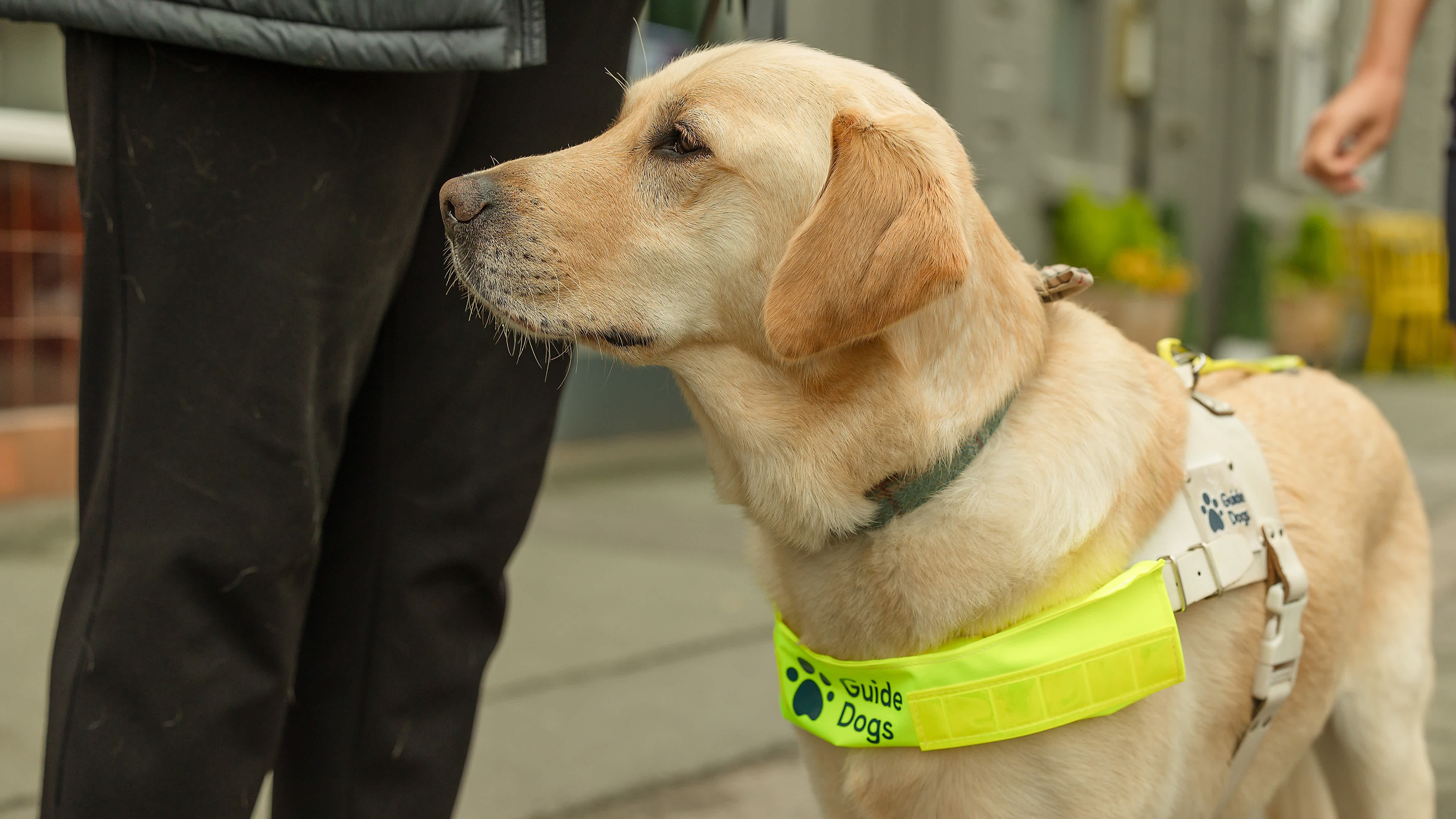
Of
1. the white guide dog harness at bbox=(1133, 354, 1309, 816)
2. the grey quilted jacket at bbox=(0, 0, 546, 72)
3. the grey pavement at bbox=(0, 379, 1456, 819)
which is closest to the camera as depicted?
the grey quilted jacket at bbox=(0, 0, 546, 72)

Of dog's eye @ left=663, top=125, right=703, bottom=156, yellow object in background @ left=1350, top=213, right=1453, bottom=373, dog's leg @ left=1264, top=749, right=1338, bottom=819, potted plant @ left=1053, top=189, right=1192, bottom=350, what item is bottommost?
yellow object in background @ left=1350, top=213, right=1453, bottom=373

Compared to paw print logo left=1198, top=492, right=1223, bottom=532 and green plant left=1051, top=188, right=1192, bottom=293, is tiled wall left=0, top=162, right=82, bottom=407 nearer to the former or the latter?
paw print logo left=1198, top=492, right=1223, bottom=532

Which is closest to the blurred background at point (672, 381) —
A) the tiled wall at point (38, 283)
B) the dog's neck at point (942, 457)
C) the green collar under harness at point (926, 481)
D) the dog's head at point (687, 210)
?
the tiled wall at point (38, 283)

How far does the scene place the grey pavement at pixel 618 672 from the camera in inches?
119

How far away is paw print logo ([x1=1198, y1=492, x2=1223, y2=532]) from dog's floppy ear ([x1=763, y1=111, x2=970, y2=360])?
0.52m

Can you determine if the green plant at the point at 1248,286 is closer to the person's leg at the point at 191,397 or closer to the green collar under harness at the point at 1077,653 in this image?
the green collar under harness at the point at 1077,653

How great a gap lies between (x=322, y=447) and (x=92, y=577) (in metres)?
0.32

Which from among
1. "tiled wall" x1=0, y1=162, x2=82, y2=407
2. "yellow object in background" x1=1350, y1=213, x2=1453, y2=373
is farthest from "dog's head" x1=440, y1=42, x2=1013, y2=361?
"yellow object in background" x1=1350, y1=213, x2=1453, y2=373

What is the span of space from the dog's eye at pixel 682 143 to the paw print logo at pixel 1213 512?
871mm

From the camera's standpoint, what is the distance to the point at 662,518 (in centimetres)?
611

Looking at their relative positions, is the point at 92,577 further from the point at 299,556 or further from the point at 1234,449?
the point at 1234,449

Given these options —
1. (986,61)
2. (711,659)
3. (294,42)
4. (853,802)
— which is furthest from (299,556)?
(986,61)

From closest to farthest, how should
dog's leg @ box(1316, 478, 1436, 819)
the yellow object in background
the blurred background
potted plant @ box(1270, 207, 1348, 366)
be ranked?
dog's leg @ box(1316, 478, 1436, 819) < the blurred background < potted plant @ box(1270, 207, 1348, 366) < the yellow object in background

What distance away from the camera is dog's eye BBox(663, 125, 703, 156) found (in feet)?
6.21
